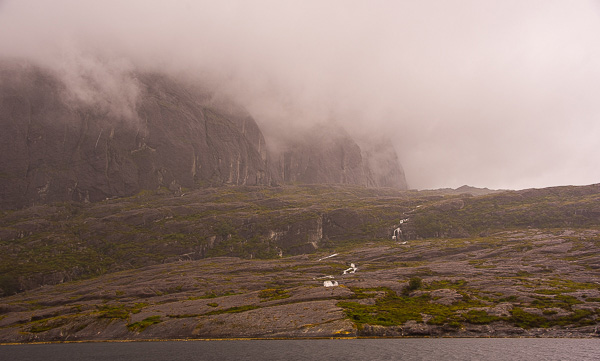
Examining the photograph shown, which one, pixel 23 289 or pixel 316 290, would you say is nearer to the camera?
pixel 316 290

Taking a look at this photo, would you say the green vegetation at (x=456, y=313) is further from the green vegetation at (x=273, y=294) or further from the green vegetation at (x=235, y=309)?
the green vegetation at (x=235, y=309)

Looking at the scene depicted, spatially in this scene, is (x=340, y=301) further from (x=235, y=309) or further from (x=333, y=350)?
(x=333, y=350)

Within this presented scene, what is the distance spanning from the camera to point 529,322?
4031 inches

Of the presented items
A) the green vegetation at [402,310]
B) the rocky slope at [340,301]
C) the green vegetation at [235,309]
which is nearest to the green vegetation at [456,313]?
the green vegetation at [402,310]

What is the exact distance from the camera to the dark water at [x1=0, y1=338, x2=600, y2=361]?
7662cm

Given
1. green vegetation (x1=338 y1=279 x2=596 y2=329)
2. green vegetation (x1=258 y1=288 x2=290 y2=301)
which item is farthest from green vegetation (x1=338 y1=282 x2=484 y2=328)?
green vegetation (x1=258 y1=288 x2=290 y2=301)

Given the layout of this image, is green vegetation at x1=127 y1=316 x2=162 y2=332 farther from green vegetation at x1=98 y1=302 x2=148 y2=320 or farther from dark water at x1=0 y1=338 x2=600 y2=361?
dark water at x1=0 y1=338 x2=600 y2=361

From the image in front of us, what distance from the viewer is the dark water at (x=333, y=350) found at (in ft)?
251

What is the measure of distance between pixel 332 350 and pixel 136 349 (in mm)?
50263

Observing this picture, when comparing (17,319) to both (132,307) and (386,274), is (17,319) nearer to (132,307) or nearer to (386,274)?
(132,307)

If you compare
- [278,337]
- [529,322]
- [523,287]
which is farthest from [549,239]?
[278,337]

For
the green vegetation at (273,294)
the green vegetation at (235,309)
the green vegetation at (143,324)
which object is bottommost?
the green vegetation at (143,324)

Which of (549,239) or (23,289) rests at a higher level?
(549,239)

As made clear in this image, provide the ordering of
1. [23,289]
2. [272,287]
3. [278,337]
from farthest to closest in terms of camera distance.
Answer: [23,289]
[272,287]
[278,337]
